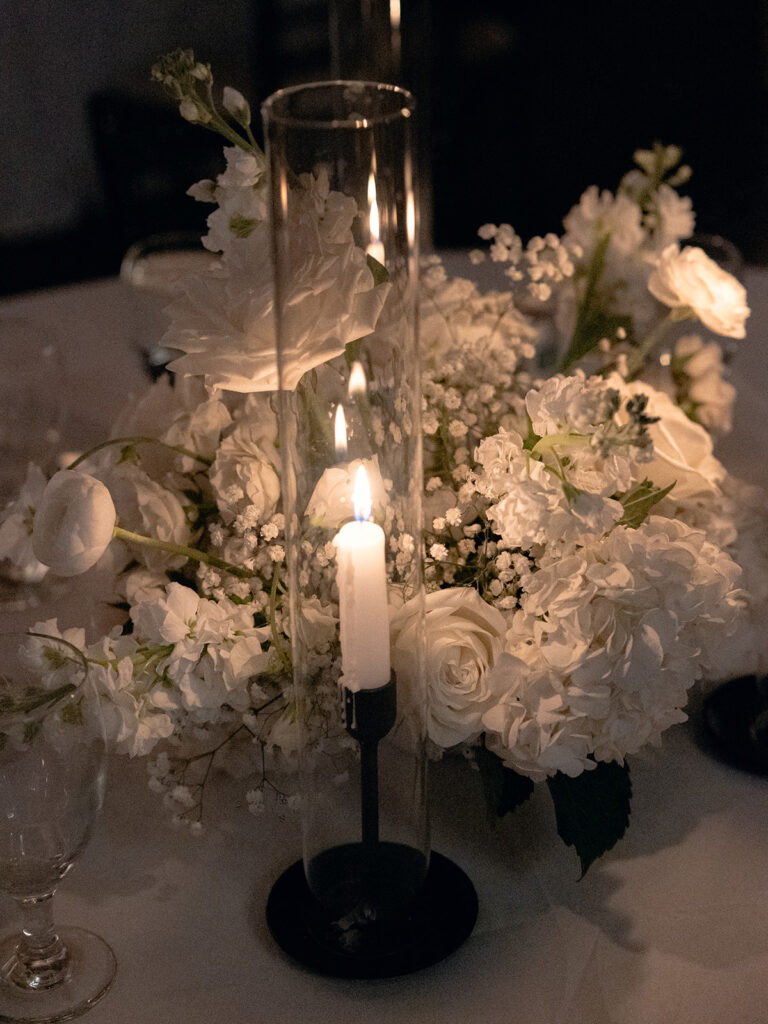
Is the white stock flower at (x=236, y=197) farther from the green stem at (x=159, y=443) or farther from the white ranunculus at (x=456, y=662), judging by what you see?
the white ranunculus at (x=456, y=662)

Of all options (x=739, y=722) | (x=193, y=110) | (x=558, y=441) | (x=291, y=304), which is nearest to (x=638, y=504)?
(x=558, y=441)

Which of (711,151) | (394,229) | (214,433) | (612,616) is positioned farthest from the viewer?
(711,151)

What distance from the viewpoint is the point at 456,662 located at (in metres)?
0.85

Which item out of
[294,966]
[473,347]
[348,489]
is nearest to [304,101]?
[348,489]

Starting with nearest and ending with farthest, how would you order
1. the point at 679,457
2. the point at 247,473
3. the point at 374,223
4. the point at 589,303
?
the point at 374,223
the point at 247,473
the point at 679,457
the point at 589,303

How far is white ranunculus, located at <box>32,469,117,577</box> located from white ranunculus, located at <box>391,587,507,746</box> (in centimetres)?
25

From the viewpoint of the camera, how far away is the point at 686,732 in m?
1.02

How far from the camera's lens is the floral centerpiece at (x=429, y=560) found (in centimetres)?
82

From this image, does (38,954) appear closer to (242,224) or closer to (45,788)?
(45,788)

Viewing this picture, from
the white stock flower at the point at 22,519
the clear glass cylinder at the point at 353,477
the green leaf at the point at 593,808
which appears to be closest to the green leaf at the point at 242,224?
the clear glass cylinder at the point at 353,477

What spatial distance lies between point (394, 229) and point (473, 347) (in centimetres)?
38

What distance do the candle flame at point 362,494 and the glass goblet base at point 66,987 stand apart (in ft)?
1.20

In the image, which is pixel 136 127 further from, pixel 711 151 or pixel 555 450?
pixel 555 450

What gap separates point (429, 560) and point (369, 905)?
0.27 meters
